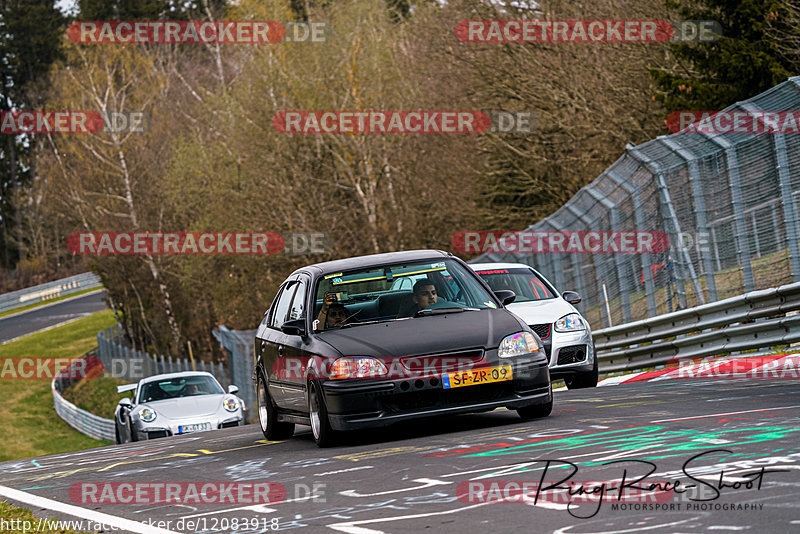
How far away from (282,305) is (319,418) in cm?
251

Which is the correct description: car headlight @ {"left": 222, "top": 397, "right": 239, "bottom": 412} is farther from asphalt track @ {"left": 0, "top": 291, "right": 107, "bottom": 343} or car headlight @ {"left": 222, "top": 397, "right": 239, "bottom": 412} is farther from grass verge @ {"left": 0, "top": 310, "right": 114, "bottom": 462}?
asphalt track @ {"left": 0, "top": 291, "right": 107, "bottom": 343}

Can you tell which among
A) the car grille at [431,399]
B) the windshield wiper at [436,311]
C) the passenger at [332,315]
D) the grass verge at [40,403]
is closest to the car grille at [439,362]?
the car grille at [431,399]

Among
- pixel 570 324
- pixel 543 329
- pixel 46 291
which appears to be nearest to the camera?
pixel 543 329

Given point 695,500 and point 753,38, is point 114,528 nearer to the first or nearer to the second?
point 695,500

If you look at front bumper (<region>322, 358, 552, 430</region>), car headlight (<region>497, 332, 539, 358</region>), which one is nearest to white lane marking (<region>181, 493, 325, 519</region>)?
front bumper (<region>322, 358, 552, 430</region>)

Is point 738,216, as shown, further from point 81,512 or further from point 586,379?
point 81,512

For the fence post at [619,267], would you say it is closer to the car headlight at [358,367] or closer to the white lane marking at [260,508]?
the car headlight at [358,367]

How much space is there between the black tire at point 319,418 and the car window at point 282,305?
1841mm

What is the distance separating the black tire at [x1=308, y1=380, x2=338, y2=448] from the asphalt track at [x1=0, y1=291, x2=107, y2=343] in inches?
2531

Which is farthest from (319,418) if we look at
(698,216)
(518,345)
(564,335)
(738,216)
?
(698,216)

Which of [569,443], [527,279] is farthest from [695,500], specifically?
[527,279]

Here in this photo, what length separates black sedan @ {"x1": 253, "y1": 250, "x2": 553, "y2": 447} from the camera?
31.7 ft

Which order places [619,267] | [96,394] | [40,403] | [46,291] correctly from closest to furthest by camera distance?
1. [619,267]
2. [40,403]
3. [96,394]
4. [46,291]

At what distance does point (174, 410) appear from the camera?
752 inches
